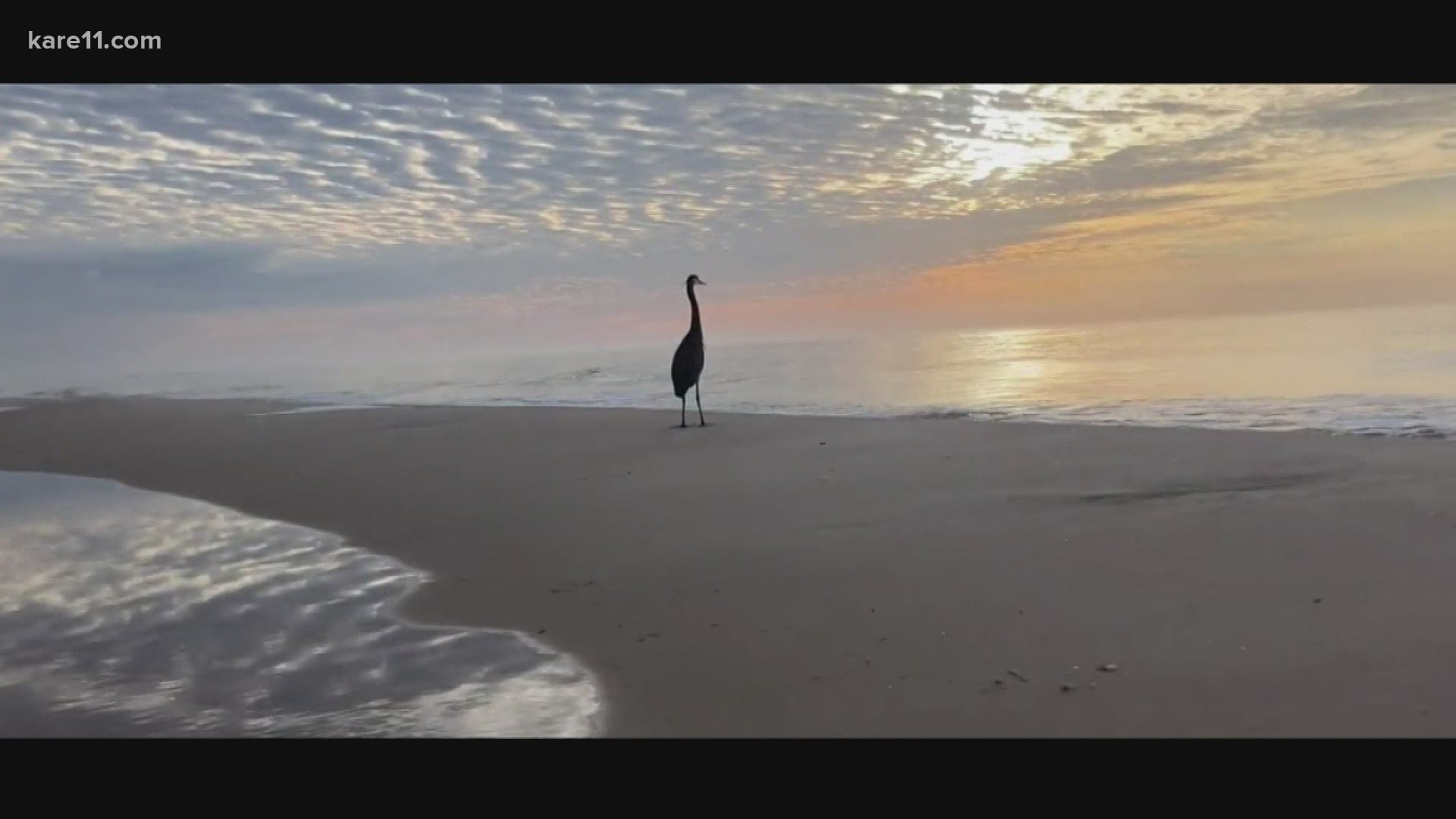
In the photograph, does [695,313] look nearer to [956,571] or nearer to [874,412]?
[874,412]

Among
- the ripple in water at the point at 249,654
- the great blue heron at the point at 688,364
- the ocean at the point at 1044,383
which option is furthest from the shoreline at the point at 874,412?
the ripple in water at the point at 249,654

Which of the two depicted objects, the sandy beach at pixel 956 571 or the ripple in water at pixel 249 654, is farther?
the ripple in water at pixel 249 654

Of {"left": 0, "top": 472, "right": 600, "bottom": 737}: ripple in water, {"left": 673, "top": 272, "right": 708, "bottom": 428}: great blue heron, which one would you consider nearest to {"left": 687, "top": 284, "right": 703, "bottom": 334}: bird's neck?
{"left": 673, "top": 272, "right": 708, "bottom": 428}: great blue heron

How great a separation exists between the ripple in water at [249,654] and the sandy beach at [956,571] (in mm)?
278

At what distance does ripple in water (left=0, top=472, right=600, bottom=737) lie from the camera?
3742 mm

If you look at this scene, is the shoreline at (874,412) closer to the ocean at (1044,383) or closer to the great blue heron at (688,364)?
the ocean at (1044,383)

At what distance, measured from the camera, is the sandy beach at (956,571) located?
3.53 metres

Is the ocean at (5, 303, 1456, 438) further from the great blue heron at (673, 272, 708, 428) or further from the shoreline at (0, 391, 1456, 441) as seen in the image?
the great blue heron at (673, 272, 708, 428)

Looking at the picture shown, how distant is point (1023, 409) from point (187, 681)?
11122 millimetres

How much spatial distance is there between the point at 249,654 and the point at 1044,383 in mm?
15492

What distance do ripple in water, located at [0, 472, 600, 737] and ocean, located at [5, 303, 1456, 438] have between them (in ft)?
27.4
